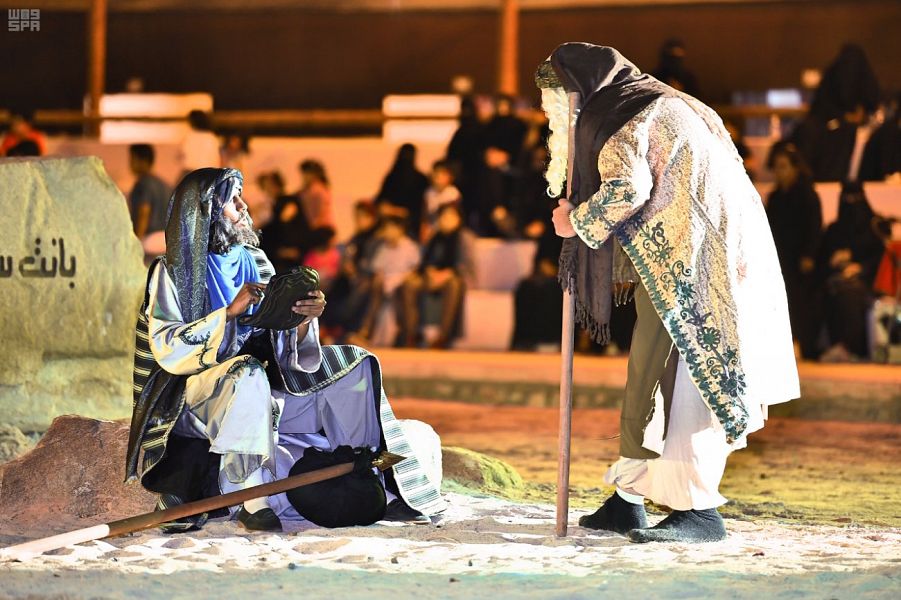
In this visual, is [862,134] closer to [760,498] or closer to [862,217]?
[862,217]

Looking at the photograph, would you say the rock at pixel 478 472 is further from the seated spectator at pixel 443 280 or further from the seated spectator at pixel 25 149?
the seated spectator at pixel 25 149

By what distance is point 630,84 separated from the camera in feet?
18.5

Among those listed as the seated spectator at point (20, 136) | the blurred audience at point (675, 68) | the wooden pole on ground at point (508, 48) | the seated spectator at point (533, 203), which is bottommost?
the seated spectator at point (533, 203)

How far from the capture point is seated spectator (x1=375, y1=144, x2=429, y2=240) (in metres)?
13.5

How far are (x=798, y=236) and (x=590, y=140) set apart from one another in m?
6.79

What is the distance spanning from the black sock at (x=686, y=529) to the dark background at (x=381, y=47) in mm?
10345

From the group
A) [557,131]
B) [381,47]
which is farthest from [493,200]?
[557,131]

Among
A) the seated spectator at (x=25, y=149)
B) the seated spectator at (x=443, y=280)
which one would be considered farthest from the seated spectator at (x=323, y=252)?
the seated spectator at (x=25, y=149)

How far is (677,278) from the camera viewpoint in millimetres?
5406

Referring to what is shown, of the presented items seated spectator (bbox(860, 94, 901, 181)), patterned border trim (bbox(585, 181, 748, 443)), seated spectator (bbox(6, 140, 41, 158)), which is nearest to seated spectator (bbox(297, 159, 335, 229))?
seated spectator (bbox(6, 140, 41, 158))

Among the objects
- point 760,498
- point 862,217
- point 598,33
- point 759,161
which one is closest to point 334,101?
point 598,33

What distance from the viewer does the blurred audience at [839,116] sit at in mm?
12922

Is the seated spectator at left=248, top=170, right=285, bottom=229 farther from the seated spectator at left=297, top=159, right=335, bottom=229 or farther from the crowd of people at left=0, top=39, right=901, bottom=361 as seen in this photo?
the seated spectator at left=297, top=159, right=335, bottom=229

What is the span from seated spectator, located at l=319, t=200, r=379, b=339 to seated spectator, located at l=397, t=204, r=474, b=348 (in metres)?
0.36
